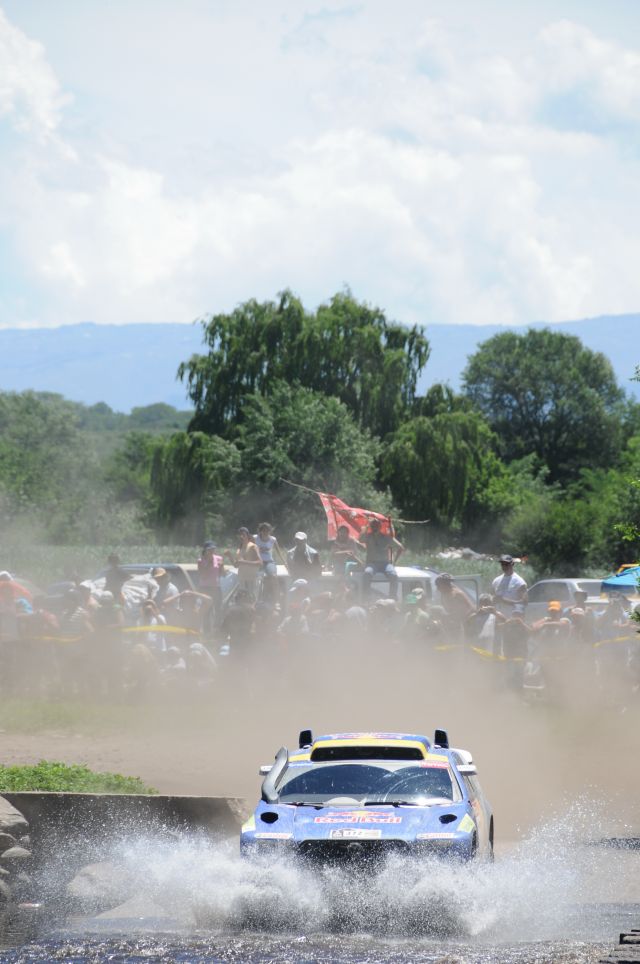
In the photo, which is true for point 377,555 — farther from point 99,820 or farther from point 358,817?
point 358,817

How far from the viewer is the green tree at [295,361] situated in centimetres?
5362

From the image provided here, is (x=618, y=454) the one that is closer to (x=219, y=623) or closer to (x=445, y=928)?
(x=219, y=623)

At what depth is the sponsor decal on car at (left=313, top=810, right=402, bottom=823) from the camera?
397 inches

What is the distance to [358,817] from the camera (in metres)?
10.2

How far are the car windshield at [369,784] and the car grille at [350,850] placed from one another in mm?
722

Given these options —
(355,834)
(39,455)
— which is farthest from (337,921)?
(39,455)

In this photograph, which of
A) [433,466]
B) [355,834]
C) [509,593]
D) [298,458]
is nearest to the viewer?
[355,834]

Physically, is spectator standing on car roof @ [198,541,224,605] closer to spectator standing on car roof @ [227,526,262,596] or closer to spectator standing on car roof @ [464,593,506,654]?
spectator standing on car roof @ [227,526,262,596]

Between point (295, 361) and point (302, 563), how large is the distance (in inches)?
1240

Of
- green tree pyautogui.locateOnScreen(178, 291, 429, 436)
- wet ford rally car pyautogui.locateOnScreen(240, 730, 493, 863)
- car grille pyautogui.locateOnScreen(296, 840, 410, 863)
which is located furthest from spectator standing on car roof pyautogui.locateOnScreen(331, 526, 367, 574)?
green tree pyautogui.locateOnScreen(178, 291, 429, 436)

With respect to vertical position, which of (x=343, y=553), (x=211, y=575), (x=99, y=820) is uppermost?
(x=343, y=553)

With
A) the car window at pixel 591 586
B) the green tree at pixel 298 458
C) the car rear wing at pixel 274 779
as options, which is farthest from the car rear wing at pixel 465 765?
the green tree at pixel 298 458

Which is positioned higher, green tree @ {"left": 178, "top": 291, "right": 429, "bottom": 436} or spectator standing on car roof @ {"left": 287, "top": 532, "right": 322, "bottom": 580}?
green tree @ {"left": 178, "top": 291, "right": 429, "bottom": 436}

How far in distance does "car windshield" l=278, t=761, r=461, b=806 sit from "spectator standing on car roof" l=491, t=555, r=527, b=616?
33.0 ft
